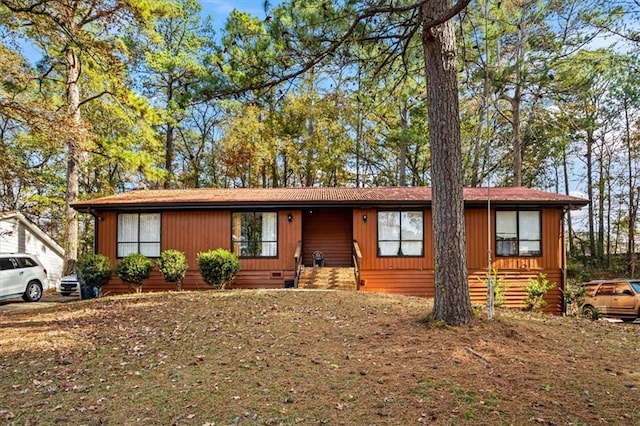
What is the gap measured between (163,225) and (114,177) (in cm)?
1523

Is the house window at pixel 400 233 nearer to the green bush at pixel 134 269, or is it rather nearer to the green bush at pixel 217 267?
the green bush at pixel 217 267

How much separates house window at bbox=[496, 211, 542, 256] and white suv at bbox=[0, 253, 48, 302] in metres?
14.1

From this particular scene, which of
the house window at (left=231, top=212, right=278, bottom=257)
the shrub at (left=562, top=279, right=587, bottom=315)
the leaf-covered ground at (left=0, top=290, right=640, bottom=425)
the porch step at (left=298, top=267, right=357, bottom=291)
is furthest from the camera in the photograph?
the house window at (left=231, top=212, right=278, bottom=257)

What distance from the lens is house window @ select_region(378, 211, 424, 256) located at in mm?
12430

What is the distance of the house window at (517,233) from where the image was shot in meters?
12.4

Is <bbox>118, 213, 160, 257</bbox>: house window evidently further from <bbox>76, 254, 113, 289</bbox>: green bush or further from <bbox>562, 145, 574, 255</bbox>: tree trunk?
<bbox>562, 145, 574, 255</bbox>: tree trunk

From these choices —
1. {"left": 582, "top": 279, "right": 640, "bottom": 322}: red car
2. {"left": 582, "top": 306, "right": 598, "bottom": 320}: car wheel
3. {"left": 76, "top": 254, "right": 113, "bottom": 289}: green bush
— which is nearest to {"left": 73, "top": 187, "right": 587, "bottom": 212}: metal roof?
{"left": 76, "top": 254, "right": 113, "bottom": 289}: green bush

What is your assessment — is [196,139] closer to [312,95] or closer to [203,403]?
[312,95]

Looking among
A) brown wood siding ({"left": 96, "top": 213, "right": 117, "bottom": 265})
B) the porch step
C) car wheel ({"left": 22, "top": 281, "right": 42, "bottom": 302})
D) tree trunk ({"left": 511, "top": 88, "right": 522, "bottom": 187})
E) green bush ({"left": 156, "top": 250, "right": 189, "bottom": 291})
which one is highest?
tree trunk ({"left": 511, "top": 88, "right": 522, "bottom": 187})

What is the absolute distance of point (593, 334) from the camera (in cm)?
629

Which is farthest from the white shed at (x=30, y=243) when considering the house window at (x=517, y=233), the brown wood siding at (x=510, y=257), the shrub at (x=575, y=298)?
the shrub at (x=575, y=298)

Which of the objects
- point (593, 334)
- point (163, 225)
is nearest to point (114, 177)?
point (163, 225)

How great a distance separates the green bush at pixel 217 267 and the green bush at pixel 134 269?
150 centimetres

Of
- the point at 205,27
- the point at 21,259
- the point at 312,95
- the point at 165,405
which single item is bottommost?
the point at 165,405
